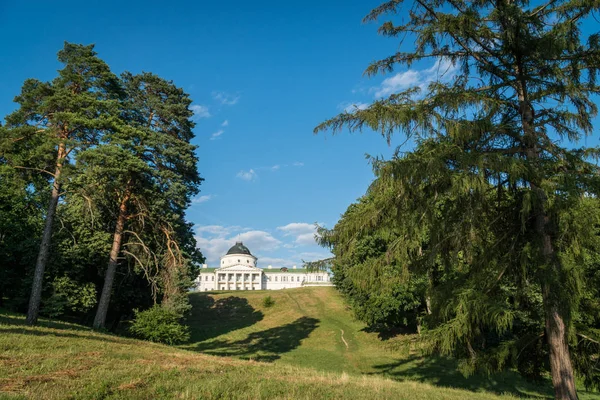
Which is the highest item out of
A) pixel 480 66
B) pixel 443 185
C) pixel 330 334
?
pixel 480 66

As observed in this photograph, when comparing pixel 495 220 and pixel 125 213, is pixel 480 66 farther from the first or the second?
pixel 125 213

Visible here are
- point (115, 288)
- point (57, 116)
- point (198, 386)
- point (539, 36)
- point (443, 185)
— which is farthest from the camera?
point (115, 288)

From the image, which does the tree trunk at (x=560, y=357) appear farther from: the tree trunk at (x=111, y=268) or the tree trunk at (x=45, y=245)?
the tree trunk at (x=111, y=268)

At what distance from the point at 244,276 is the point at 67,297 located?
89.8 m

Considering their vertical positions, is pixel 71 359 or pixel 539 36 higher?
pixel 539 36

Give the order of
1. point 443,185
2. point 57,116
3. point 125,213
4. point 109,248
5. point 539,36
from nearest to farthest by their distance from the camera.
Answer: point 443,185, point 539,36, point 57,116, point 125,213, point 109,248

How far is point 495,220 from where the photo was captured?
802 centimetres

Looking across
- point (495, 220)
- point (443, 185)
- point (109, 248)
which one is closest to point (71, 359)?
point (443, 185)

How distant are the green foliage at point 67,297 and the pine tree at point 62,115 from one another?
953 centimetres

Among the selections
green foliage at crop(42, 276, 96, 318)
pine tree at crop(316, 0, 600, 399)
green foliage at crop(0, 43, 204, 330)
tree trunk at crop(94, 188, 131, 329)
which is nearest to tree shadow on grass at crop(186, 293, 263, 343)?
green foliage at crop(0, 43, 204, 330)

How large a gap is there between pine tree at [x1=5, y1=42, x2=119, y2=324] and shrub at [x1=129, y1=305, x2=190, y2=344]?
8899 mm

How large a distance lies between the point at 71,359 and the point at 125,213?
1707cm

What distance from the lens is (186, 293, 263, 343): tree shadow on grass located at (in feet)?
124

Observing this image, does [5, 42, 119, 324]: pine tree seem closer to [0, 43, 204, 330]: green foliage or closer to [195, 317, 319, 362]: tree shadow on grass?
[0, 43, 204, 330]: green foliage
